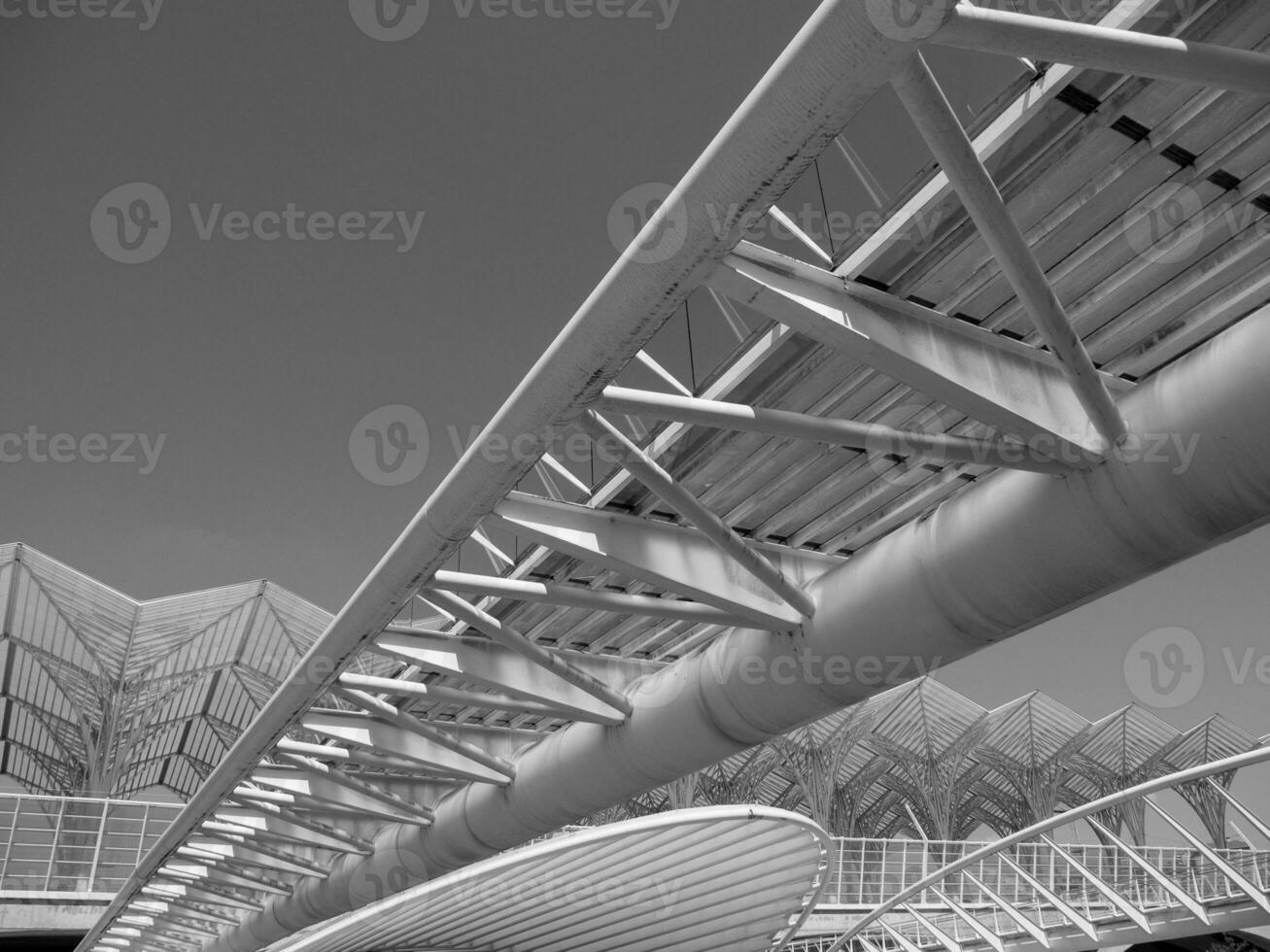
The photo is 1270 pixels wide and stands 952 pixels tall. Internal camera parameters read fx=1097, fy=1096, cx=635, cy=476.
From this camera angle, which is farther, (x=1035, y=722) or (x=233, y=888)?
(x=1035, y=722)

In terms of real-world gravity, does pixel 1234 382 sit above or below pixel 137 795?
below

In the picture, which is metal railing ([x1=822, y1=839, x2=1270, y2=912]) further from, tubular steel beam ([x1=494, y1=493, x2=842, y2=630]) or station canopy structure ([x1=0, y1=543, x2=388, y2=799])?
tubular steel beam ([x1=494, y1=493, x2=842, y2=630])

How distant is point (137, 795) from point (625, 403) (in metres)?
90.9

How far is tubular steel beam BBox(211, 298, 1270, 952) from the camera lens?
5.31 m

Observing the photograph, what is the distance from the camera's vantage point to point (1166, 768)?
242 feet

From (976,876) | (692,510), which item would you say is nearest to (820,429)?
(692,510)

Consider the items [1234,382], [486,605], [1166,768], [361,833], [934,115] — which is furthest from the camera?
[1166,768]

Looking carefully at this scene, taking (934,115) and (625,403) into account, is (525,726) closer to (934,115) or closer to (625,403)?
(625,403)

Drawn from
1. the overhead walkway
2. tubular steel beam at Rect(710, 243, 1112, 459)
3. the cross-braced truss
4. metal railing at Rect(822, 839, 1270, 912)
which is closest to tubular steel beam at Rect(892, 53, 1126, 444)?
the cross-braced truss

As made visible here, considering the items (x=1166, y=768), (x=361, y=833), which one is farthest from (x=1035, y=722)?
(x=361, y=833)

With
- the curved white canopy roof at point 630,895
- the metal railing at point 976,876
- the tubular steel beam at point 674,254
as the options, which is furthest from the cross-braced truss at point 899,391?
the metal railing at point 976,876

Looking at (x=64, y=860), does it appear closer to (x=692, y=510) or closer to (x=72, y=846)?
(x=72, y=846)

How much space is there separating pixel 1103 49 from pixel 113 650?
51298mm

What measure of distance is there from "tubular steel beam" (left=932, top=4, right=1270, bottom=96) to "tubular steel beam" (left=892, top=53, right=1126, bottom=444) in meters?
0.24
